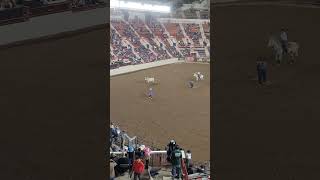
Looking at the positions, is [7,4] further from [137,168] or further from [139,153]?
[139,153]

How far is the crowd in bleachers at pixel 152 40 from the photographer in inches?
892

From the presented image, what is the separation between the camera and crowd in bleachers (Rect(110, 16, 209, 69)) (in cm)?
2266

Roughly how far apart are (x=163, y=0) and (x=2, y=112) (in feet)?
68.3
